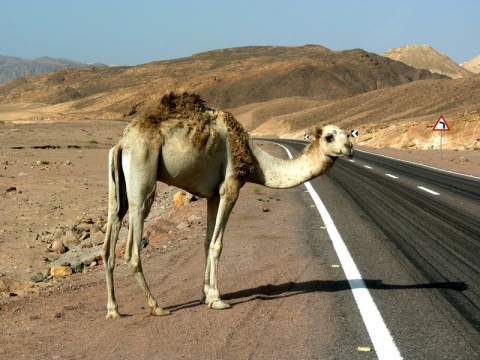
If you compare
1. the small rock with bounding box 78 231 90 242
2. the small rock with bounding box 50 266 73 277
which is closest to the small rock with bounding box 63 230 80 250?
the small rock with bounding box 78 231 90 242

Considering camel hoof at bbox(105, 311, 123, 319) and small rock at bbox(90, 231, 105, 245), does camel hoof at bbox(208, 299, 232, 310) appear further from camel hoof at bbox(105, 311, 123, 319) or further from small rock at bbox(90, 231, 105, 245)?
small rock at bbox(90, 231, 105, 245)

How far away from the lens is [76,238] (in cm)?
1605

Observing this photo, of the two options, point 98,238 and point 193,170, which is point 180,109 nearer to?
point 193,170

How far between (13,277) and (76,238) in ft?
10.5

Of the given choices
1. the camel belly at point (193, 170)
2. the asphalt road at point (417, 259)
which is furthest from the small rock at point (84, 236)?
the camel belly at point (193, 170)

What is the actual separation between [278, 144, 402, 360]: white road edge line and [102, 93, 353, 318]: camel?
1.49 m

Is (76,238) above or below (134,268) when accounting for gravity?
below

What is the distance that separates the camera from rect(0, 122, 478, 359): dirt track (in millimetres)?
6270

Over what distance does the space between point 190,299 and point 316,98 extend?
5493 inches

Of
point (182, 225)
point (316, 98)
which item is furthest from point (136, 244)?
point (316, 98)

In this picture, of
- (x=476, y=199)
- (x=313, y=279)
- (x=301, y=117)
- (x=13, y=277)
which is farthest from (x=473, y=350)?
(x=301, y=117)

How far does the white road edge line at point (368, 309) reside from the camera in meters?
6.00

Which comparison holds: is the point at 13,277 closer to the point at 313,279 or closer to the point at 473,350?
the point at 313,279

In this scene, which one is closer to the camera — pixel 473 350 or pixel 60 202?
pixel 473 350
